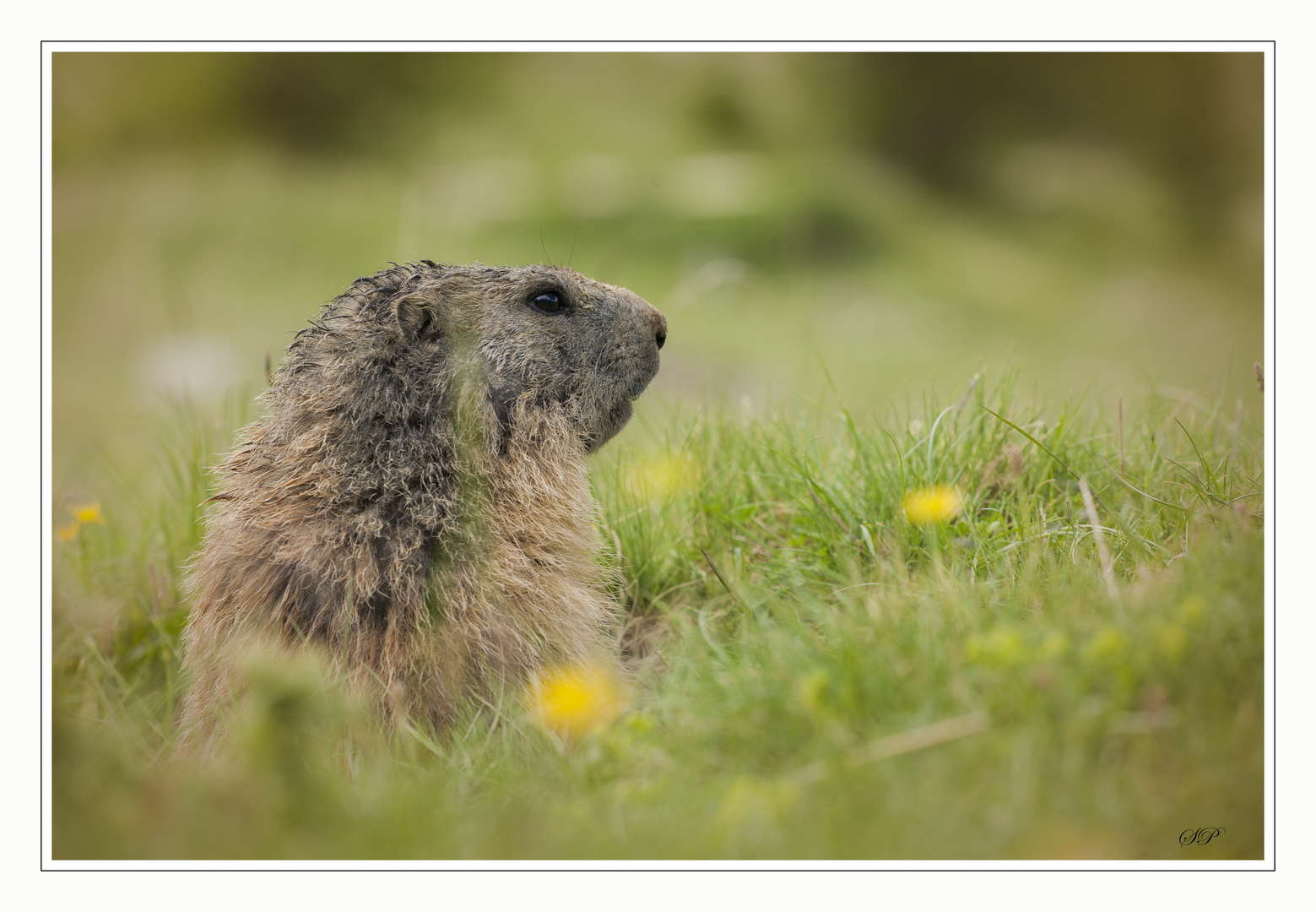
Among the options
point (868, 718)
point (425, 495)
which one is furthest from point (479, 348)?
point (868, 718)

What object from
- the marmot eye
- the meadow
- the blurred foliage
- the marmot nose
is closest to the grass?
the meadow

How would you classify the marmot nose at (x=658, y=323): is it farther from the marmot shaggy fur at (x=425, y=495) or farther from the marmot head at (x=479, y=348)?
the marmot shaggy fur at (x=425, y=495)

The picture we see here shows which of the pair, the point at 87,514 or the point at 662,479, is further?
the point at 87,514

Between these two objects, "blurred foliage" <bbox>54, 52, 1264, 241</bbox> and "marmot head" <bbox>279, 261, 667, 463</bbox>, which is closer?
"marmot head" <bbox>279, 261, 667, 463</bbox>
